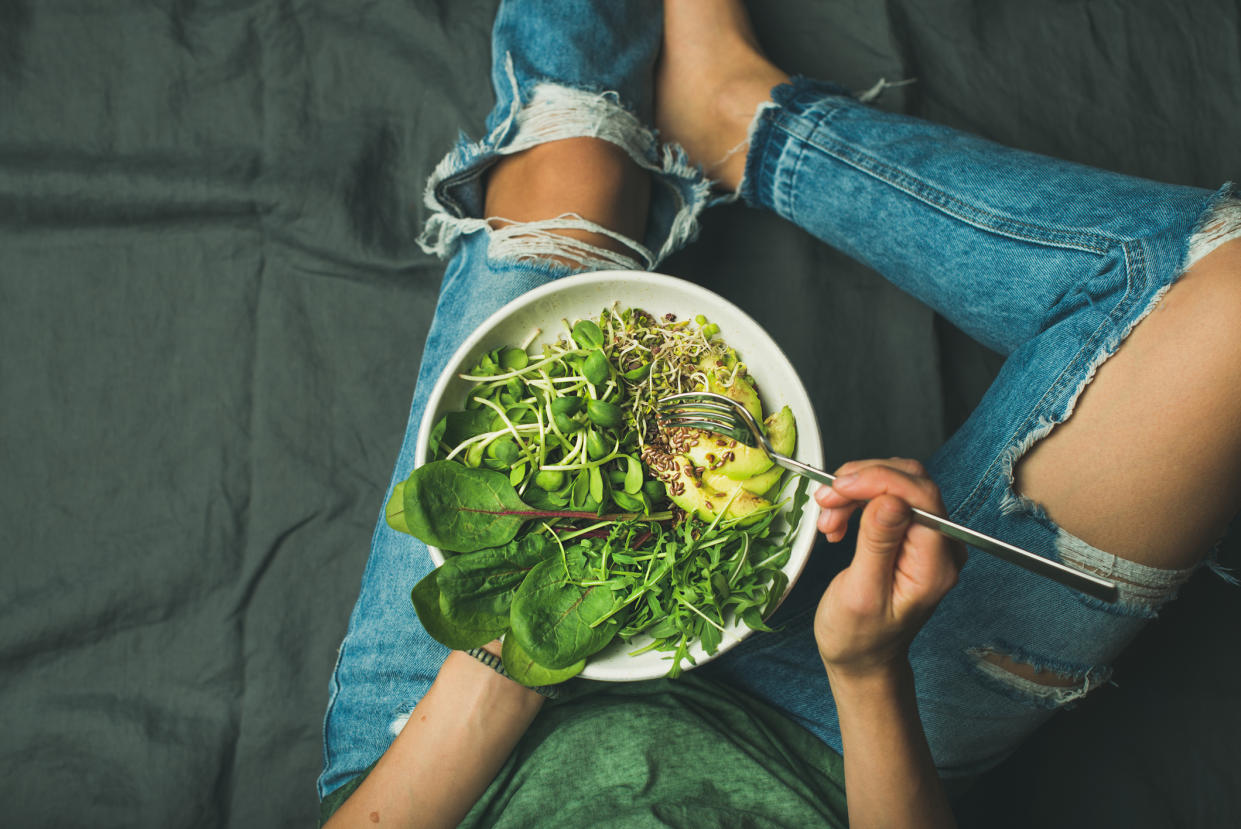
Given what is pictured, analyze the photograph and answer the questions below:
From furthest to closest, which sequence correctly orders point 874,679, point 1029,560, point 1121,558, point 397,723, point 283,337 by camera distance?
point 283,337 < point 397,723 < point 1121,558 < point 874,679 < point 1029,560

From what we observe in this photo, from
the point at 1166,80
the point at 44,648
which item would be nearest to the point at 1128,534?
the point at 1166,80

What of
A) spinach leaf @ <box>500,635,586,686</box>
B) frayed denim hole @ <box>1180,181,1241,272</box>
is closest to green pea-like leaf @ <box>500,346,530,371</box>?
spinach leaf @ <box>500,635,586,686</box>

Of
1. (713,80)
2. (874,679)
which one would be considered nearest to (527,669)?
(874,679)

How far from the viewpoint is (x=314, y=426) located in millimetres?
1049

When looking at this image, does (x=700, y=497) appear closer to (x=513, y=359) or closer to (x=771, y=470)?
(x=771, y=470)

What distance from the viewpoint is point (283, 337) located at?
1062mm

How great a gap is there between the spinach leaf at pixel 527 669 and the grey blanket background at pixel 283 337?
48cm

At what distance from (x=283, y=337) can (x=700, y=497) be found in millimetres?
706

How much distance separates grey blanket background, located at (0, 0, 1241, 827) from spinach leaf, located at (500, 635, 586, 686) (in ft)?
1.58

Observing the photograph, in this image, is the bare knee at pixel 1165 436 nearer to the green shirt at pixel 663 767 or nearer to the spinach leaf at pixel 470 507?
the green shirt at pixel 663 767

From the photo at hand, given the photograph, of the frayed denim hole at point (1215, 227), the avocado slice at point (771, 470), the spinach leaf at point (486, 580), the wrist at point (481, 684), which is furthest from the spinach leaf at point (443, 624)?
the frayed denim hole at point (1215, 227)

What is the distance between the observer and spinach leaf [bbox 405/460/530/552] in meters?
0.61

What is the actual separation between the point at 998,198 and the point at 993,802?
2.42 ft

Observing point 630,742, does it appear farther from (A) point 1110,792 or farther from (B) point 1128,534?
(A) point 1110,792
